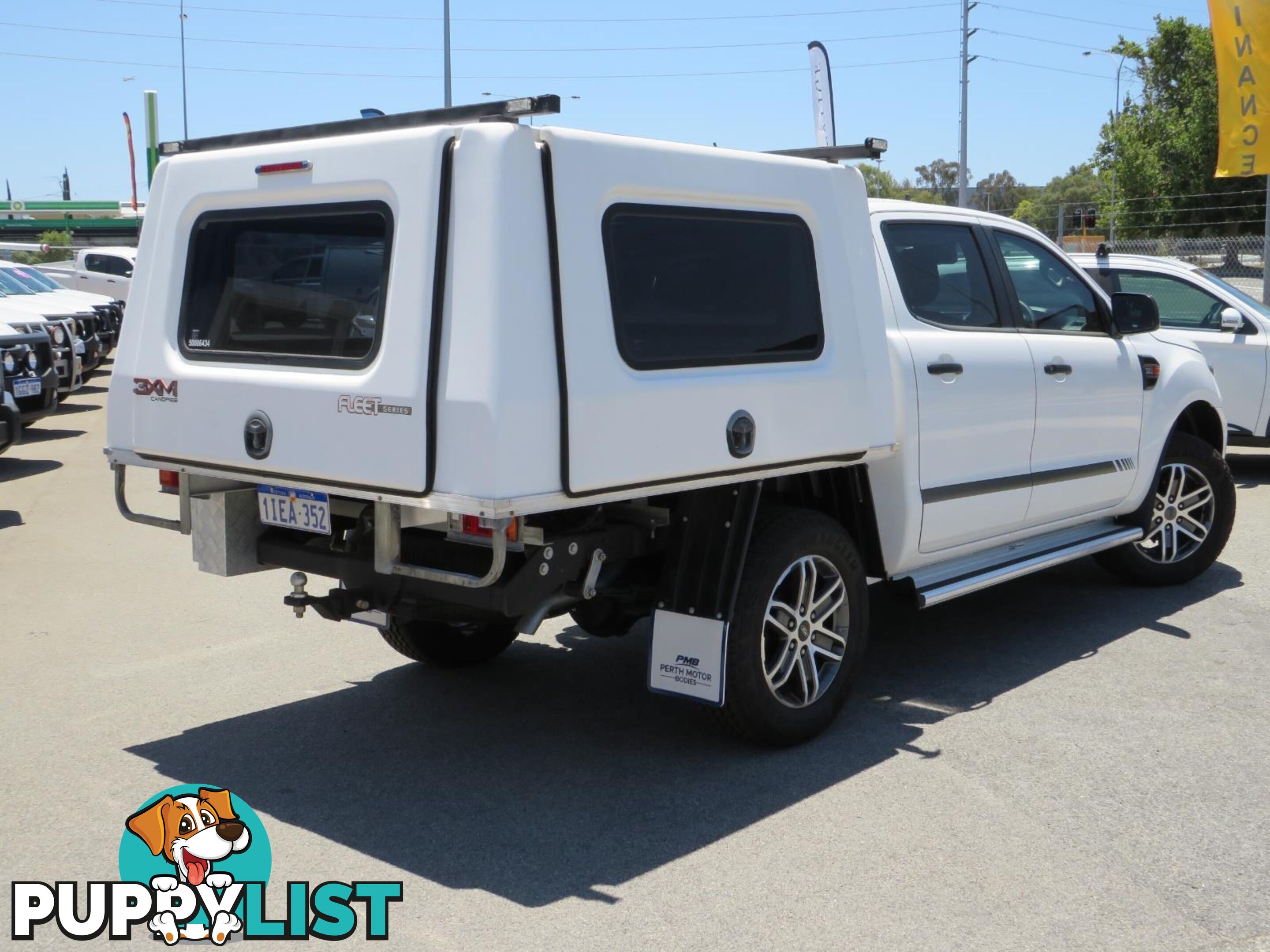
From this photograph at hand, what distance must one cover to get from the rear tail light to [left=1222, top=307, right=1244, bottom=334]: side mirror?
8518 millimetres

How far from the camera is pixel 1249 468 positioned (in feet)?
39.4

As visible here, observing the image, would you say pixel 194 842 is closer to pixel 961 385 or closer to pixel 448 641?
pixel 448 641

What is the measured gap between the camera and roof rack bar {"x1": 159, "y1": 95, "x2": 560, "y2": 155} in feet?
12.7

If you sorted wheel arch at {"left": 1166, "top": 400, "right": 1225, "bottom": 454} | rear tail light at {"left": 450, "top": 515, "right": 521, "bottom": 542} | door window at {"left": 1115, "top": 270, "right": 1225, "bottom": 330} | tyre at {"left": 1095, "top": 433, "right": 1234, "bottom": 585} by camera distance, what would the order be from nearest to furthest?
1. rear tail light at {"left": 450, "top": 515, "right": 521, "bottom": 542}
2. tyre at {"left": 1095, "top": 433, "right": 1234, "bottom": 585}
3. wheel arch at {"left": 1166, "top": 400, "right": 1225, "bottom": 454}
4. door window at {"left": 1115, "top": 270, "right": 1225, "bottom": 330}

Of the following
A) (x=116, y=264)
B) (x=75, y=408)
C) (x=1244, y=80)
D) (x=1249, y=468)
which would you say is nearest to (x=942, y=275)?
(x=1249, y=468)

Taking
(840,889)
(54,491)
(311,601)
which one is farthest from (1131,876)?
(54,491)

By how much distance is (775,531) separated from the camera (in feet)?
16.0

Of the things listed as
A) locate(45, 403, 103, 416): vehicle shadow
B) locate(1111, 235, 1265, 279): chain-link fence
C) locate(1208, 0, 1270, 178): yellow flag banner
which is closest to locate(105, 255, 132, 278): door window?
locate(45, 403, 103, 416): vehicle shadow

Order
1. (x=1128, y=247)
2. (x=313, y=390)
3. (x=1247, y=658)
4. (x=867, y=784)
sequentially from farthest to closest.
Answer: (x=1128, y=247)
(x=1247, y=658)
(x=867, y=784)
(x=313, y=390)

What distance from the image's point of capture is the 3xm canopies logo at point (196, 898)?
3.64 m

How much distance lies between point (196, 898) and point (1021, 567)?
12.9 feet

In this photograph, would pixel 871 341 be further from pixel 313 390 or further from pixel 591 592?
pixel 313 390

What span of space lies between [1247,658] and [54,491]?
900 centimetres

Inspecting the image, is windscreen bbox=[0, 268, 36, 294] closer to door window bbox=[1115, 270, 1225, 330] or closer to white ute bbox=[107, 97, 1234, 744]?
white ute bbox=[107, 97, 1234, 744]
